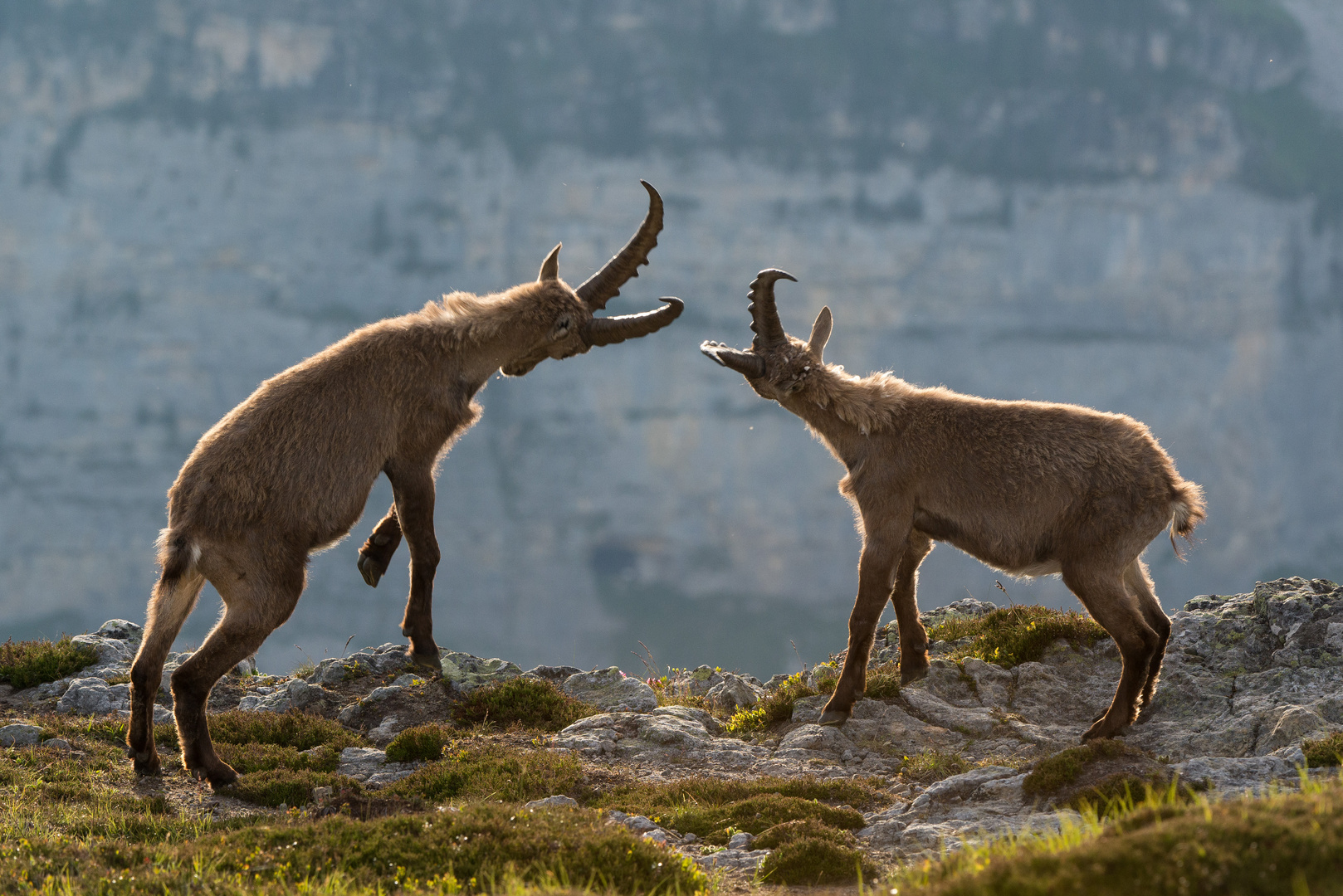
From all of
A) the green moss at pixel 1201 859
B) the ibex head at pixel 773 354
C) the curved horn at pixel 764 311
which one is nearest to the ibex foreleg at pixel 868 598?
the ibex head at pixel 773 354

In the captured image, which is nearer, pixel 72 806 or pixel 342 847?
pixel 342 847

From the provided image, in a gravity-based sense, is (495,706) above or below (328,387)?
below

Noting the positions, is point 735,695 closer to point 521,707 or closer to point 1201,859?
point 521,707

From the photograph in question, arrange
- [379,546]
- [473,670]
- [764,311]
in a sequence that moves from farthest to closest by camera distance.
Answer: [473,670] → [379,546] → [764,311]

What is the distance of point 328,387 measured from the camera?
11.4 meters

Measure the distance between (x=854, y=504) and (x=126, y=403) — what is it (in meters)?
211

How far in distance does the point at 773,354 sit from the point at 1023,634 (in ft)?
15.7

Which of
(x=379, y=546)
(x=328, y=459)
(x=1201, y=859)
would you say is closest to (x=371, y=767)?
(x=379, y=546)

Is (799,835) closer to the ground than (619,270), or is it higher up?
closer to the ground

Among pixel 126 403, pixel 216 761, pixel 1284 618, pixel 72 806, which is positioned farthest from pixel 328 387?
pixel 126 403

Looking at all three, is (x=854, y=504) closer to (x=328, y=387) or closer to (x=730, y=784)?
(x=730, y=784)

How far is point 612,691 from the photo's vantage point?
14070 millimetres

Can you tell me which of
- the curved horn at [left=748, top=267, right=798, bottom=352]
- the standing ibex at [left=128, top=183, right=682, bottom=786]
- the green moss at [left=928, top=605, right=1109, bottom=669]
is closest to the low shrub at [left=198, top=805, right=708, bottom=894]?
the standing ibex at [left=128, top=183, right=682, bottom=786]

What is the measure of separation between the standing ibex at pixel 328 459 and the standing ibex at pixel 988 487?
90.8 inches
